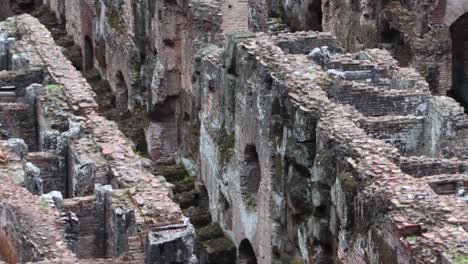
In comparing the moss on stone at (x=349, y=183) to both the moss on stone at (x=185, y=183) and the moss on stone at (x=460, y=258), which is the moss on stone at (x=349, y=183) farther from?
the moss on stone at (x=185, y=183)

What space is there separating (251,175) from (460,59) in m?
9.92

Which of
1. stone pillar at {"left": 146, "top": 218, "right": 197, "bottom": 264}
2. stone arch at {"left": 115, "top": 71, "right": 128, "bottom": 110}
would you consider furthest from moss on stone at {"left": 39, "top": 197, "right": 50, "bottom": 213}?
stone arch at {"left": 115, "top": 71, "right": 128, "bottom": 110}

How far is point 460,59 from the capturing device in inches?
1272

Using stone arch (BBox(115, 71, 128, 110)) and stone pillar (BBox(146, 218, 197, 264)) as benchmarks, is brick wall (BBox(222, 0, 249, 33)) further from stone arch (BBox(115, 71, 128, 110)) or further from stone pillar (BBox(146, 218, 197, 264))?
stone pillar (BBox(146, 218, 197, 264))

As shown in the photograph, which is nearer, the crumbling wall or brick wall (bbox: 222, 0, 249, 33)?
brick wall (bbox: 222, 0, 249, 33)

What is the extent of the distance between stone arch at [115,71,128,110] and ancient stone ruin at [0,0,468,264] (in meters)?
0.03

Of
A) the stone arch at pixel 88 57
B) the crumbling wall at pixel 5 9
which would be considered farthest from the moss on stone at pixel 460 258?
the crumbling wall at pixel 5 9

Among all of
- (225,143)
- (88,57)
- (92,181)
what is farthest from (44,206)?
(88,57)

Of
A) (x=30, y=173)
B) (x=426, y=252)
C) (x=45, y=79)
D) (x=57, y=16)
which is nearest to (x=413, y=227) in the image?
(x=426, y=252)

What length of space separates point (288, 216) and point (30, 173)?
5743 millimetres

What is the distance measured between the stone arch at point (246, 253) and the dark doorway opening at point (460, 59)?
931 cm

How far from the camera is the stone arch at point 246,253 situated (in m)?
23.9

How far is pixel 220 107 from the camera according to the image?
25.2 metres

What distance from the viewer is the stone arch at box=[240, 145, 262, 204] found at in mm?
23781
